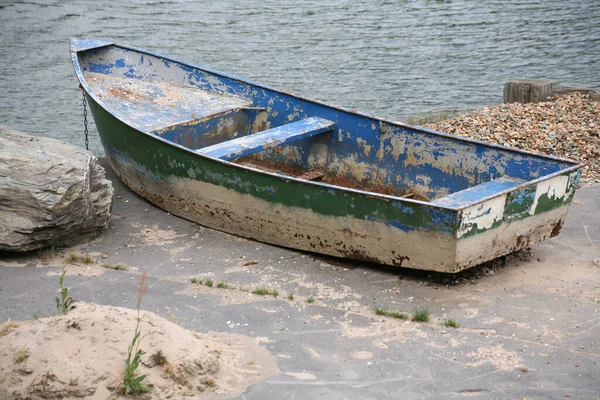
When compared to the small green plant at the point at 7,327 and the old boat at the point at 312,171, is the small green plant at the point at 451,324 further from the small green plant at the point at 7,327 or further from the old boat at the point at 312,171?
the small green plant at the point at 7,327

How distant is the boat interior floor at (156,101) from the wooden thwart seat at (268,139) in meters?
1.12

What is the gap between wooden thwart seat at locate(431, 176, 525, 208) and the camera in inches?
285

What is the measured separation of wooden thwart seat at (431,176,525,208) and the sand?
2.38 meters

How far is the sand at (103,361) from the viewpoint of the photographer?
5023 mm

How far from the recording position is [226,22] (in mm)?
19109

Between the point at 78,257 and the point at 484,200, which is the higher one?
the point at 484,200

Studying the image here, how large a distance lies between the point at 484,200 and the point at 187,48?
1157cm

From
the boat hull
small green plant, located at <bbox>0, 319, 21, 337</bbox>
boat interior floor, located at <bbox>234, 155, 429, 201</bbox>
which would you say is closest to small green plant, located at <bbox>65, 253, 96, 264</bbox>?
the boat hull

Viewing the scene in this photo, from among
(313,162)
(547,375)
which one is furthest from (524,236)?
(313,162)

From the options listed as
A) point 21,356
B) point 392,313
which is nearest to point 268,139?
point 392,313

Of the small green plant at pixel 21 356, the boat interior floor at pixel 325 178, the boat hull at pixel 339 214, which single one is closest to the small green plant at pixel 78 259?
the boat hull at pixel 339 214

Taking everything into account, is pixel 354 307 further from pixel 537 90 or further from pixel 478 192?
pixel 537 90

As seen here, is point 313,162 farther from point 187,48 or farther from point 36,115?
point 187,48

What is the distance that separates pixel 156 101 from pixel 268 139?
91.2 inches
